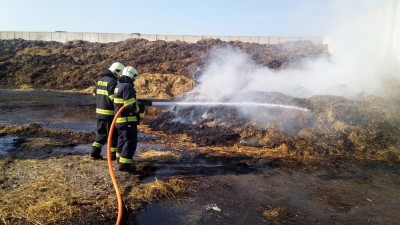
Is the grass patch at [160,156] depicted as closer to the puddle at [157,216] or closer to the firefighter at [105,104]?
the firefighter at [105,104]

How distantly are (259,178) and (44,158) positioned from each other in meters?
4.28

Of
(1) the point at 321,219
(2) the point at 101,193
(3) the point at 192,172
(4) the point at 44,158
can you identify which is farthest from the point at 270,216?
(4) the point at 44,158

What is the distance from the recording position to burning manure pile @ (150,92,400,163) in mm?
7555

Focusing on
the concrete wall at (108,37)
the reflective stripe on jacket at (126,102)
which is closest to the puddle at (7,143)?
the reflective stripe on jacket at (126,102)

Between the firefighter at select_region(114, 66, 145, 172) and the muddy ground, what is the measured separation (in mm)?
308

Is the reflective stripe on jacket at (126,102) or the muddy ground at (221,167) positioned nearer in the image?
the muddy ground at (221,167)

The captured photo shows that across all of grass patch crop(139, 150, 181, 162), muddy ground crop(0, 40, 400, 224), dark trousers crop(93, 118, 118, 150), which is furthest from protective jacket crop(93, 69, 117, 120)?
grass patch crop(139, 150, 181, 162)

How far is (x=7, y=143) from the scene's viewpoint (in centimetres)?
739

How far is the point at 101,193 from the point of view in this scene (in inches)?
180

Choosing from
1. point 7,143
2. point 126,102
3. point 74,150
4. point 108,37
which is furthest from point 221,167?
point 108,37

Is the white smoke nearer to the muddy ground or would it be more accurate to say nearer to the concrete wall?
the muddy ground

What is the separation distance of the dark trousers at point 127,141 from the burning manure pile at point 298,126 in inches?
107

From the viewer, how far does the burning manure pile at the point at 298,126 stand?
755 cm

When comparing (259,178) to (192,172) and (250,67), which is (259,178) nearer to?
(192,172)
